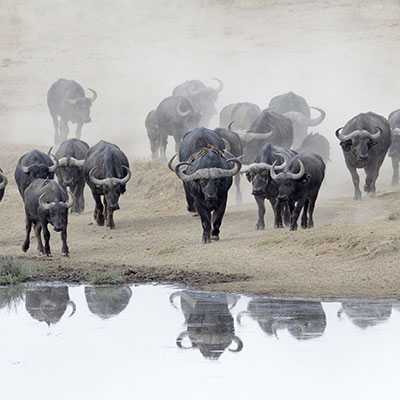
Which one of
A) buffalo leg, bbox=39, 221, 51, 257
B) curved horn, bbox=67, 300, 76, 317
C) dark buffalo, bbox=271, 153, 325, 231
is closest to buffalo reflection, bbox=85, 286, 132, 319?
curved horn, bbox=67, 300, 76, 317

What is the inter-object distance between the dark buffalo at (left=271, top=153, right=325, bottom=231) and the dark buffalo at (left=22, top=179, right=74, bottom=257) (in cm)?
346

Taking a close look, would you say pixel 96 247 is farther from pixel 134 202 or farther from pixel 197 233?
pixel 134 202

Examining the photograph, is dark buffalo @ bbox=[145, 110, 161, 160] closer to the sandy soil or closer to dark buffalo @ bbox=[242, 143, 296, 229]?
the sandy soil

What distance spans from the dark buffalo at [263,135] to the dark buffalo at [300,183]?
5.66m

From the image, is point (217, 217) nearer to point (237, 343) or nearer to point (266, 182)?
point (266, 182)

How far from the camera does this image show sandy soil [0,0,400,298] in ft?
49.2

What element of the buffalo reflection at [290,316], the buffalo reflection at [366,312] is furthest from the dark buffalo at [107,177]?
the buffalo reflection at [366,312]

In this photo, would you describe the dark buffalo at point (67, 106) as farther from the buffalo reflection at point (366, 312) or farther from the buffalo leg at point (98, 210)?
the buffalo reflection at point (366, 312)

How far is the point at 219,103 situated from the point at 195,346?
34.4 meters

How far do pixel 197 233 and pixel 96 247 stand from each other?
196 centimetres

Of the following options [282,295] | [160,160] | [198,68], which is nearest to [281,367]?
[282,295]

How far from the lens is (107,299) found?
13070mm

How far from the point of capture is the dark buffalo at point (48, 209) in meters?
17.4

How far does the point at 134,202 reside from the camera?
2580 cm
